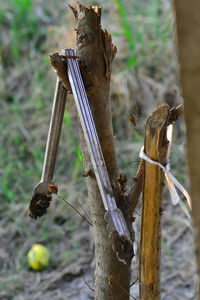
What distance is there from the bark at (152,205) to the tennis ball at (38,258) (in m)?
1.20

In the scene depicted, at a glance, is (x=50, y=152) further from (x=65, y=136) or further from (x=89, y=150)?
(x=65, y=136)

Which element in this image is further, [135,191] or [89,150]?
[135,191]

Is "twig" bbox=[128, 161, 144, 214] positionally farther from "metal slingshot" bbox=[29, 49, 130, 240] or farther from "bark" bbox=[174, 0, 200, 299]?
"bark" bbox=[174, 0, 200, 299]

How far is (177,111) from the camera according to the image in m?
1.07

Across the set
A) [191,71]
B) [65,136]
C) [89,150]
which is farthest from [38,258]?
[191,71]

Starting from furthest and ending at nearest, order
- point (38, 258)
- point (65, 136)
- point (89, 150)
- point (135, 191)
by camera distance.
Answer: point (65, 136) < point (38, 258) < point (135, 191) < point (89, 150)

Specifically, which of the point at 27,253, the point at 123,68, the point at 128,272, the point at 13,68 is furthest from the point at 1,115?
the point at 128,272

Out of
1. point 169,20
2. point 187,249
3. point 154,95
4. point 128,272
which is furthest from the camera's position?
point 169,20

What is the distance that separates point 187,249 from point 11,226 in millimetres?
759

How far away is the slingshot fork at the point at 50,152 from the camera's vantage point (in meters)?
1.16

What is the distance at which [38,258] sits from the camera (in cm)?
232

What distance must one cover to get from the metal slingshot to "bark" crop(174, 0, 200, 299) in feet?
1.08

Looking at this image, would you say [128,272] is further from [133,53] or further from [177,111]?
[133,53]

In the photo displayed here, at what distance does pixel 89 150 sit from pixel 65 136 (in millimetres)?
1959
